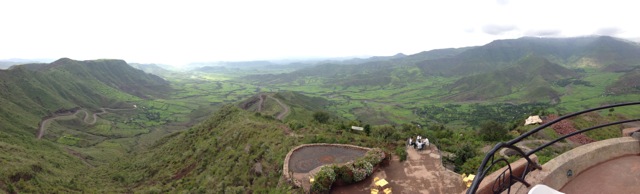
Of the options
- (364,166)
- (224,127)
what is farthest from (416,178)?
(224,127)

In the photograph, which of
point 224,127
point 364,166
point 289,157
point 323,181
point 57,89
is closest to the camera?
point 323,181

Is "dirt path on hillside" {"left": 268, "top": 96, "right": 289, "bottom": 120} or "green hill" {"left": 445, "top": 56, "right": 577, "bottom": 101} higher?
"dirt path on hillside" {"left": 268, "top": 96, "right": 289, "bottom": 120}

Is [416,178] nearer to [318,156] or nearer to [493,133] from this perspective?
[318,156]

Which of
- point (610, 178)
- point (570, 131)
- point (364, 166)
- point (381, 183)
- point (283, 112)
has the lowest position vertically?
point (283, 112)

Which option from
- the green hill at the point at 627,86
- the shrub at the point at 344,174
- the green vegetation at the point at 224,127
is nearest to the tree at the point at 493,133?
the green vegetation at the point at 224,127

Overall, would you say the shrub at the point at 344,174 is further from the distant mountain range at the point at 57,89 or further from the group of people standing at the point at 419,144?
the distant mountain range at the point at 57,89

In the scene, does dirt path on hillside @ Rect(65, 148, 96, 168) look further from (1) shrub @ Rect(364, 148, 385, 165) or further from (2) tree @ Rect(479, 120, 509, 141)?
(2) tree @ Rect(479, 120, 509, 141)

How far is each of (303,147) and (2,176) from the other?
32704 millimetres

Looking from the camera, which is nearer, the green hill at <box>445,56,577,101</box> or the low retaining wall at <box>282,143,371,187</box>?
the low retaining wall at <box>282,143,371,187</box>

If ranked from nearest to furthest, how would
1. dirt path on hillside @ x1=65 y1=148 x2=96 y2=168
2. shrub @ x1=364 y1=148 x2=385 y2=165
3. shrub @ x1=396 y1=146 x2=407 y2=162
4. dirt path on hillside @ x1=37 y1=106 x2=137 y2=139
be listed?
1. shrub @ x1=364 y1=148 x2=385 y2=165
2. shrub @ x1=396 y1=146 x2=407 y2=162
3. dirt path on hillside @ x1=65 y1=148 x2=96 y2=168
4. dirt path on hillside @ x1=37 y1=106 x2=137 y2=139

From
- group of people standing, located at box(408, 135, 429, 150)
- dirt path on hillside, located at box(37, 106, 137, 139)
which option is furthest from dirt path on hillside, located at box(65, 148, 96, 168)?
group of people standing, located at box(408, 135, 429, 150)

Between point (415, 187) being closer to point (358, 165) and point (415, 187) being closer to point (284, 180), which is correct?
point (358, 165)

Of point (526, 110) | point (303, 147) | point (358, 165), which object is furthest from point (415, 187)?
point (526, 110)

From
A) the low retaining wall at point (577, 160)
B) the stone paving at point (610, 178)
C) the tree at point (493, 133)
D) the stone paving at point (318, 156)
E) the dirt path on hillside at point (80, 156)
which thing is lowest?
the dirt path on hillside at point (80, 156)
